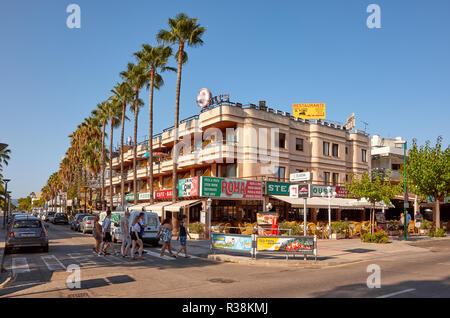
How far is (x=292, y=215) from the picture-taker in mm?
34750

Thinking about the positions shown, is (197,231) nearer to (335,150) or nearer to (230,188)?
(230,188)

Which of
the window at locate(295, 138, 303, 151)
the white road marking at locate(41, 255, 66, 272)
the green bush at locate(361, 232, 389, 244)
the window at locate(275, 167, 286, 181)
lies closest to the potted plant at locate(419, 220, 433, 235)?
the green bush at locate(361, 232, 389, 244)

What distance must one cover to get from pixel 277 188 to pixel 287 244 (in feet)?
51.3

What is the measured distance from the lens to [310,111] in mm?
40812

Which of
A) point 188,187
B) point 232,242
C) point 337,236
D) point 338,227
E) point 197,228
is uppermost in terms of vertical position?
point 188,187

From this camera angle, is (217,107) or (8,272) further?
(217,107)

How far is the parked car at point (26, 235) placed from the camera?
17.2 meters

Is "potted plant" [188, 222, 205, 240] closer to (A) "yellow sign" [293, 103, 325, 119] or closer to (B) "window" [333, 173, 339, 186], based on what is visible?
(B) "window" [333, 173, 339, 186]

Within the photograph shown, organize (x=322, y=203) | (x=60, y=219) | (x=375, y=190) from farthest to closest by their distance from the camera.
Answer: (x=60, y=219), (x=322, y=203), (x=375, y=190)

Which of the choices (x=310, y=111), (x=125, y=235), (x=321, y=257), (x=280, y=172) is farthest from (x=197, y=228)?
(x=310, y=111)

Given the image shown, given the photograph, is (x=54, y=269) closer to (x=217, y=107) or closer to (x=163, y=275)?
(x=163, y=275)

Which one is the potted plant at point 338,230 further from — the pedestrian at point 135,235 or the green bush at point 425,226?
the pedestrian at point 135,235
